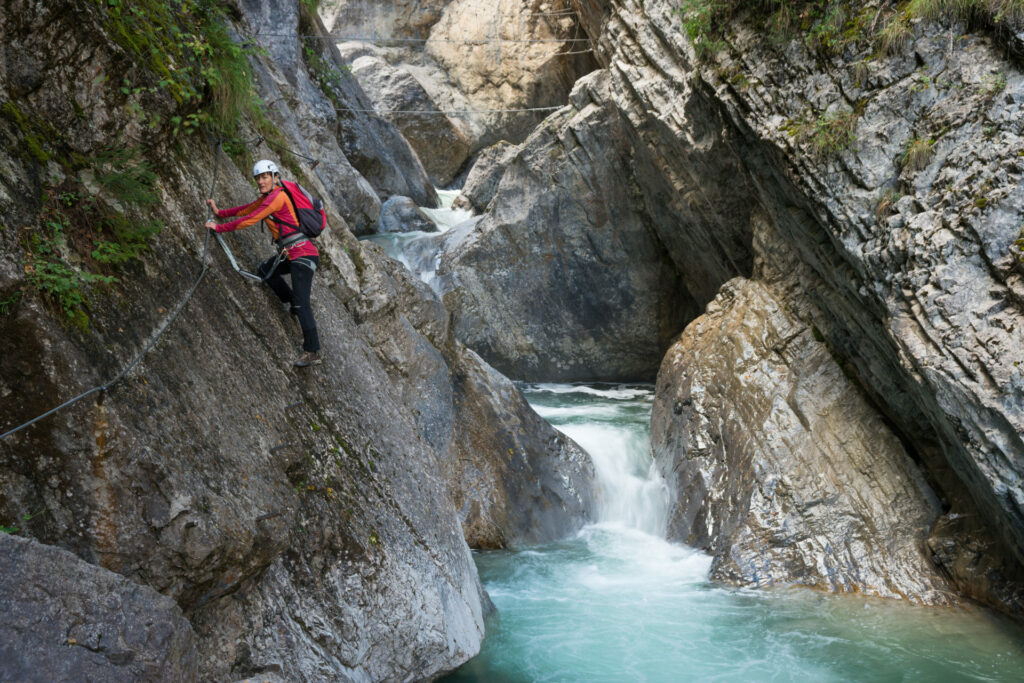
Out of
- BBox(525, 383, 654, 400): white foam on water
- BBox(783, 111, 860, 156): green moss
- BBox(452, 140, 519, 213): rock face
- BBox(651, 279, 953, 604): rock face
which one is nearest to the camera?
BBox(783, 111, 860, 156): green moss

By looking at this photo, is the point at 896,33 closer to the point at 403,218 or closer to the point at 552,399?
the point at 552,399

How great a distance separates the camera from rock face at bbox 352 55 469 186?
987 inches

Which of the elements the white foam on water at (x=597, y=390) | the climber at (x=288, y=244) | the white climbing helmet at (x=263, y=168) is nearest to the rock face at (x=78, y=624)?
the climber at (x=288, y=244)

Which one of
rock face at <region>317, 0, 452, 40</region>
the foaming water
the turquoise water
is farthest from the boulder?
rock face at <region>317, 0, 452, 40</region>

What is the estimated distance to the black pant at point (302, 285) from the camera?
18.2 ft

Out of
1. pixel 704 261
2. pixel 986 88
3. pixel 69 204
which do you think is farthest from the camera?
pixel 704 261

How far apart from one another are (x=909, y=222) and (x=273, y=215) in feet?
19.0

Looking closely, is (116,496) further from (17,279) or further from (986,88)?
(986,88)

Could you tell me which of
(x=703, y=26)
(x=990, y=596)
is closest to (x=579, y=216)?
(x=703, y=26)

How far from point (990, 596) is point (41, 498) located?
8.14 metres

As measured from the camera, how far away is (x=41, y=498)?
360 cm

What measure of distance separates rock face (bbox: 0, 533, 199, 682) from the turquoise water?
9.52 ft

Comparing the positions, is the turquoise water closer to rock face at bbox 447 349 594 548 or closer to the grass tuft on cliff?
rock face at bbox 447 349 594 548

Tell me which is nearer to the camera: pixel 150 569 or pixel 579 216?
pixel 150 569
